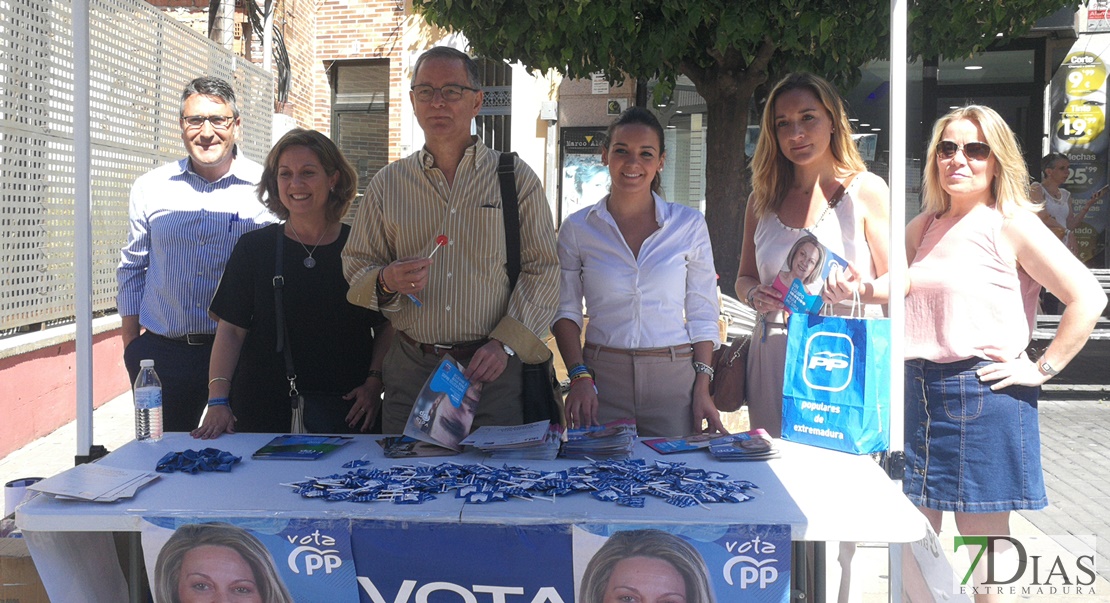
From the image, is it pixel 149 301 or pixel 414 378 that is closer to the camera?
pixel 414 378

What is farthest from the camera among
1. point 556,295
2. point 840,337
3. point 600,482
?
point 556,295

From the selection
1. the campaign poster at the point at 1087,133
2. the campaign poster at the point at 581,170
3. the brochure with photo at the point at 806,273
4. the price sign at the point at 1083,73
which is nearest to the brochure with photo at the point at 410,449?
the brochure with photo at the point at 806,273

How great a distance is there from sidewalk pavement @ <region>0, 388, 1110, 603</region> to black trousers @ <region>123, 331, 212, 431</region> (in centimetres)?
232

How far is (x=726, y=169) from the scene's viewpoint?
21.2 feet

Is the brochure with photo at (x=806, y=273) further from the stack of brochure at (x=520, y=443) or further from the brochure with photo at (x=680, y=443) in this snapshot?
the stack of brochure at (x=520, y=443)

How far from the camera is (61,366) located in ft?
20.4

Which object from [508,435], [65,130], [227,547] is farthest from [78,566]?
[65,130]

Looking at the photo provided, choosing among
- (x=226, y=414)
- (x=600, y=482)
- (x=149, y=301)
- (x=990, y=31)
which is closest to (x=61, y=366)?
(x=149, y=301)

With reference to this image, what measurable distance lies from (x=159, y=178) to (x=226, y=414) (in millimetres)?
1153

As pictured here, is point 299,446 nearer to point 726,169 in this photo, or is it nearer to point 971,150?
point 971,150

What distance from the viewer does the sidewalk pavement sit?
3795 millimetres

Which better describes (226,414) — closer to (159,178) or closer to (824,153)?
(159,178)

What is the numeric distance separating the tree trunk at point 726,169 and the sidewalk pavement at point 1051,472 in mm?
2456

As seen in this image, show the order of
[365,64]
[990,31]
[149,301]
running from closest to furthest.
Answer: [149,301]
[990,31]
[365,64]
